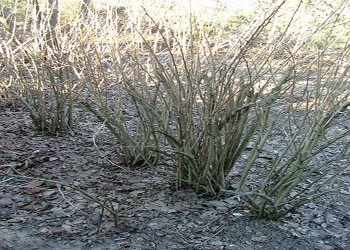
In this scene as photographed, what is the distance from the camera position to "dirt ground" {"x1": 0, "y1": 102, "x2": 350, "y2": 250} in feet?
10.2

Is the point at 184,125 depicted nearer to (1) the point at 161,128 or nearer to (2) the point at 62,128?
(1) the point at 161,128

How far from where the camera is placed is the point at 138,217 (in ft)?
11.2

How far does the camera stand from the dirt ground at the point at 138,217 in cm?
312

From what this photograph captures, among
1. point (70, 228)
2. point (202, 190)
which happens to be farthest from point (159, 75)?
point (70, 228)

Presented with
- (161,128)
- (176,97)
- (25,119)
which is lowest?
(25,119)

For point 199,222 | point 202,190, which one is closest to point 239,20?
point 202,190

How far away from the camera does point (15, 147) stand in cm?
475

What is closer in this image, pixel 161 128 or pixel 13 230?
pixel 13 230

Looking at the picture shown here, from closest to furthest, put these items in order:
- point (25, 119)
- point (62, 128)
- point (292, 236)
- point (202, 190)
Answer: point (292, 236), point (202, 190), point (62, 128), point (25, 119)

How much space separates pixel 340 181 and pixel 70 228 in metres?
2.36

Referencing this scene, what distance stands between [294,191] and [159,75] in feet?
4.92

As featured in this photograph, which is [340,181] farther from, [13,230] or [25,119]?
[25,119]

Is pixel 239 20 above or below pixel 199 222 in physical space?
above

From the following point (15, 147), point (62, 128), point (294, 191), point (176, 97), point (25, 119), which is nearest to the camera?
point (176, 97)
